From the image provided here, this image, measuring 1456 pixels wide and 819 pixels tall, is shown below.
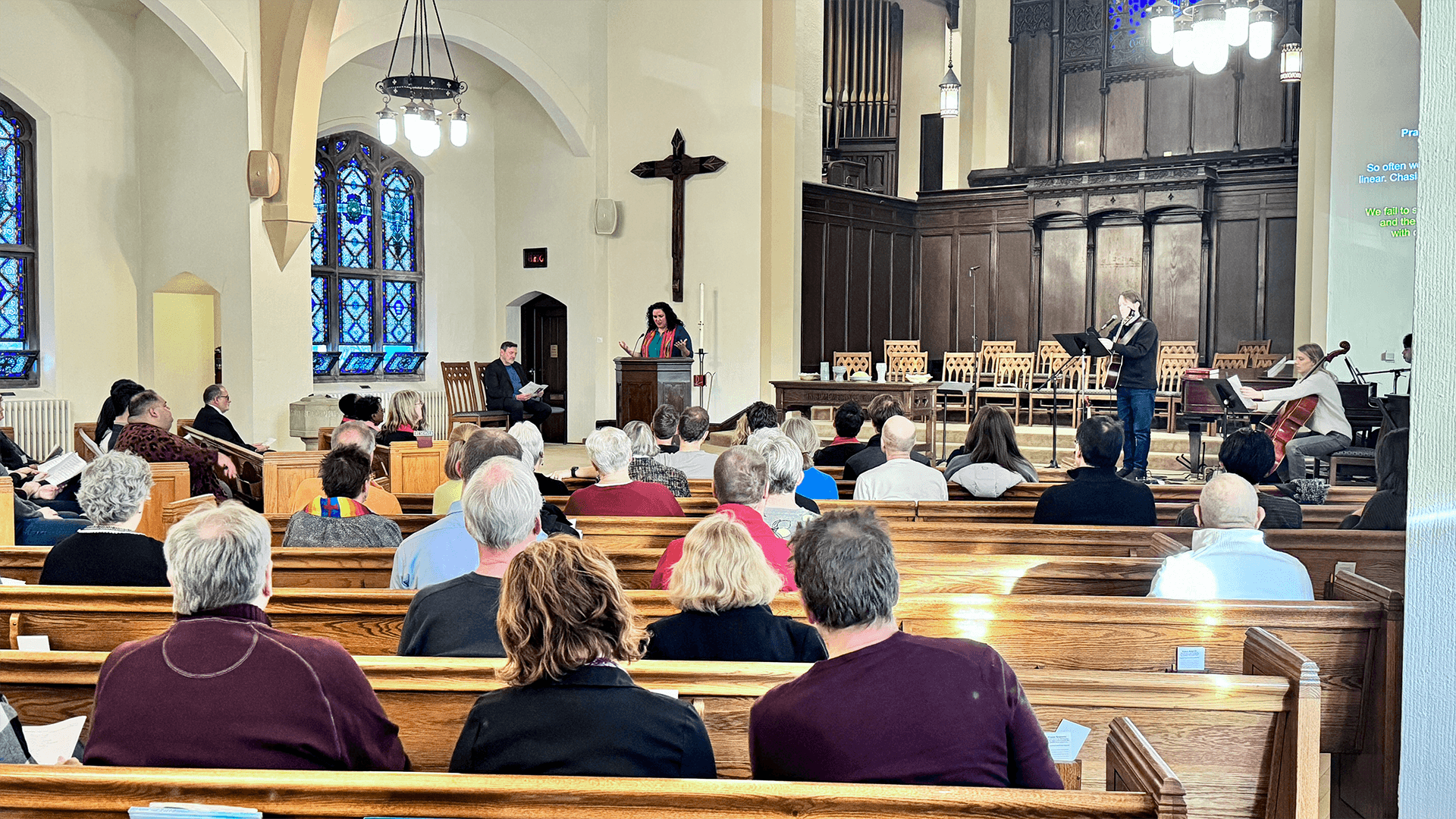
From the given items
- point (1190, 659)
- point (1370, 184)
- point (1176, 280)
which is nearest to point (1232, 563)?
point (1190, 659)

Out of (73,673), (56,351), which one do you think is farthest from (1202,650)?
(56,351)

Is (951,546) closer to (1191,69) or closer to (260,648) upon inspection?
(260,648)

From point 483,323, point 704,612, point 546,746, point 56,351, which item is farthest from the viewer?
point 483,323

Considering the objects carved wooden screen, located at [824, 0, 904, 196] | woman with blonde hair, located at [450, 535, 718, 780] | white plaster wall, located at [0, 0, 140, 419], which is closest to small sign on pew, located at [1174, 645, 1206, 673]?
woman with blonde hair, located at [450, 535, 718, 780]

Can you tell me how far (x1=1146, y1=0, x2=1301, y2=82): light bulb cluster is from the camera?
20.5ft

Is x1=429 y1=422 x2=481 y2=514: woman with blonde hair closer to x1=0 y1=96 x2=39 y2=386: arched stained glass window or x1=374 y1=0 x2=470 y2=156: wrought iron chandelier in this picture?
x1=374 y1=0 x2=470 y2=156: wrought iron chandelier

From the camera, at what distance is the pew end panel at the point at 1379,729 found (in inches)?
101

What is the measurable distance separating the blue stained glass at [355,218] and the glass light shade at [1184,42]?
28.7 feet

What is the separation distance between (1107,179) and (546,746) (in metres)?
12.3

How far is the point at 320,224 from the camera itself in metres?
12.5

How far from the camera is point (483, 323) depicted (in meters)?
13.8

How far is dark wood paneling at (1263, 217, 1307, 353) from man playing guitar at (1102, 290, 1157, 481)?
4.53 m

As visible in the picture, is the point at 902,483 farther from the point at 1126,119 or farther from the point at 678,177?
the point at 1126,119

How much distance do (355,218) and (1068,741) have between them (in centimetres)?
1198
